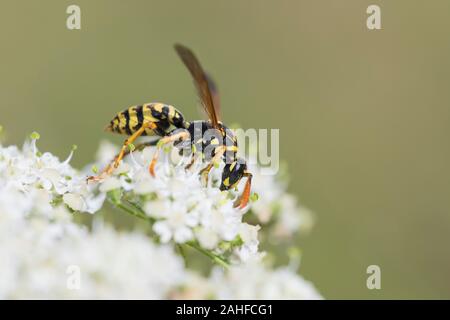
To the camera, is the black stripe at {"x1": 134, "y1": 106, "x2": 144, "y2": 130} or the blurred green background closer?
the black stripe at {"x1": 134, "y1": 106, "x2": 144, "y2": 130}

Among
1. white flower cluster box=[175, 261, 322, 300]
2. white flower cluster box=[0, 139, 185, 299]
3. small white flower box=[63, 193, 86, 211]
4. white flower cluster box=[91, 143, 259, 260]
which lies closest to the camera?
white flower cluster box=[0, 139, 185, 299]

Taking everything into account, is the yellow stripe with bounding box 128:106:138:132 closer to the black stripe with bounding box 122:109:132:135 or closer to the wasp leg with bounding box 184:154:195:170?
the black stripe with bounding box 122:109:132:135

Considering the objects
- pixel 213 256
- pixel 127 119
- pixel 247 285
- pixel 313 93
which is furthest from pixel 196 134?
pixel 313 93

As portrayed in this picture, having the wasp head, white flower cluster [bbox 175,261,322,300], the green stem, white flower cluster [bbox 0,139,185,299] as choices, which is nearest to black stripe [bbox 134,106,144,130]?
the wasp head

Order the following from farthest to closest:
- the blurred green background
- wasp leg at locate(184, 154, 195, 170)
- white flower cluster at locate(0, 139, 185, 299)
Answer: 1. the blurred green background
2. wasp leg at locate(184, 154, 195, 170)
3. white flower cluster at locate(0, 139, 185, 299)

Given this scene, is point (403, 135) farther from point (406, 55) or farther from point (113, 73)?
point (113, 73)

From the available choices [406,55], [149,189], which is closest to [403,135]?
[406,55]

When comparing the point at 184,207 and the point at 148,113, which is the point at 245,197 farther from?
the point at 148,113
